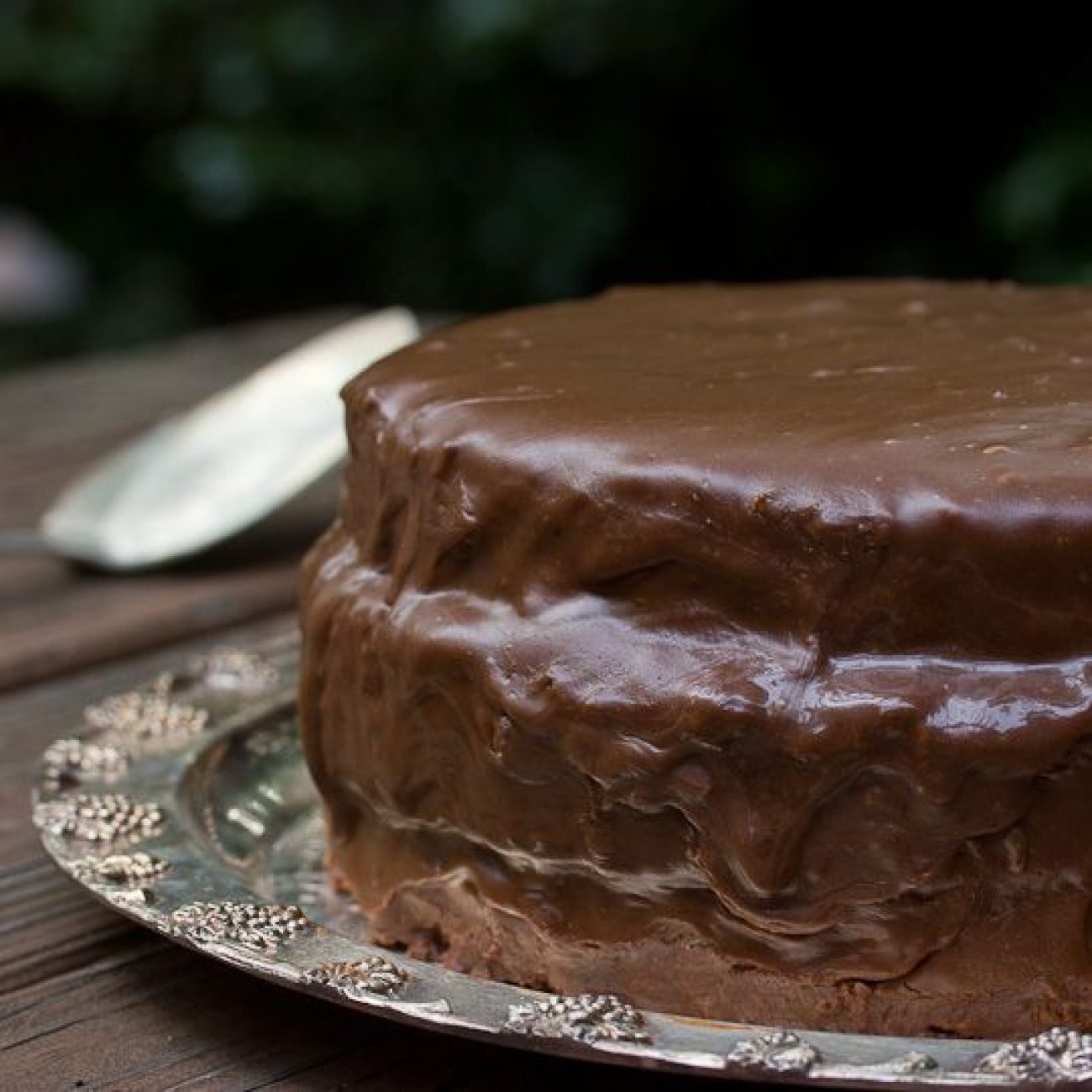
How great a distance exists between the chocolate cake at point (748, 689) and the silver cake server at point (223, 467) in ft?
3.30

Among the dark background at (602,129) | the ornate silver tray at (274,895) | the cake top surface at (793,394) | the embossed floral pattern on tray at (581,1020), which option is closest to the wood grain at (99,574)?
the ornate silver tray at (274,895)

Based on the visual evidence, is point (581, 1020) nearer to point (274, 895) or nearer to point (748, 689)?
point (748, 689)

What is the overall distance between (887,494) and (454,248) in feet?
9.48

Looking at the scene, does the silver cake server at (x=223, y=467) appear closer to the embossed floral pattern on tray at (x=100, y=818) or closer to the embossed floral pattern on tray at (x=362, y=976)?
the embossed floral pattern on tray at (x=100, y=818)

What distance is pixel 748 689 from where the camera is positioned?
1109 millimetres

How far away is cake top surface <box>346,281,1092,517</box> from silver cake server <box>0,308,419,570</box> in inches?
29.1

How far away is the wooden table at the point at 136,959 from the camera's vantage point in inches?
46.6

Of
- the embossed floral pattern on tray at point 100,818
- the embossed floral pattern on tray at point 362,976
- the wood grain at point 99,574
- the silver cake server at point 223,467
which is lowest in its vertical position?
the wood grain at point 99,574

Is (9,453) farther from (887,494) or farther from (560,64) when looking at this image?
(887,494)

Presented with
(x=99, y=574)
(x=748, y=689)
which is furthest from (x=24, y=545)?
(x=748, y=689)

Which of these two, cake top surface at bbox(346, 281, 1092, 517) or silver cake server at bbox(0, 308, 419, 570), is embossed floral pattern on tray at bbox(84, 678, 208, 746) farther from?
silver cake server at bbox(0, 308, 419, 570)

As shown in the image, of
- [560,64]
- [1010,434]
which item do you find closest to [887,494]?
[1010,434]

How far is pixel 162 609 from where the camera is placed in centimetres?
219

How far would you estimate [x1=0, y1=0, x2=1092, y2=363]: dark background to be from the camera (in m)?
3.31
